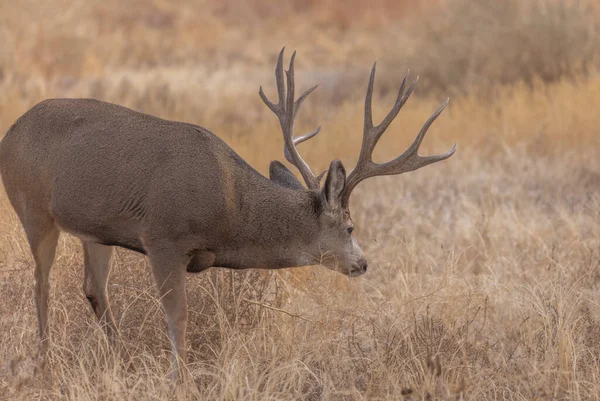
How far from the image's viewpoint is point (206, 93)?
1600 centimetres

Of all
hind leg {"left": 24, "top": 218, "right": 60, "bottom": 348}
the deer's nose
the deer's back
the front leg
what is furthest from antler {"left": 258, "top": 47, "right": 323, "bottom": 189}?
hind leg {"left": 24, "top": 218, "right": 60, "bottom": 348}

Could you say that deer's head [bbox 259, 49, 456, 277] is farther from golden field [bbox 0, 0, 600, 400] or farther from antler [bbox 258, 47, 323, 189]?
golden field [bbox 0, 0, 600, 400]

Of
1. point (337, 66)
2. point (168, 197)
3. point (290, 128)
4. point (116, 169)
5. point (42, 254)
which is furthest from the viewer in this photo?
point (337, 66)

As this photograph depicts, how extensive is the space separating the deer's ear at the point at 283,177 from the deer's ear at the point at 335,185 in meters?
0.31

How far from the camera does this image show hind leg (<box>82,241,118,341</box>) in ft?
18.5

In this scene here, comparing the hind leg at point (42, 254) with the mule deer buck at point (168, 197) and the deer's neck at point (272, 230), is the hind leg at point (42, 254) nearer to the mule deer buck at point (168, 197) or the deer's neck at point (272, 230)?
the mule deer buck at point (168, 197)

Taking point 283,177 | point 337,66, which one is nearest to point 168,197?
point 283,177

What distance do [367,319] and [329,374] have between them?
660mm

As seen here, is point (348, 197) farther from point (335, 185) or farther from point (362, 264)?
point (362, 264)

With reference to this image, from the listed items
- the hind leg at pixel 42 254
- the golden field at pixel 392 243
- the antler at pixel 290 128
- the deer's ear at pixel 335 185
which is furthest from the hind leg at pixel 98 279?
the deer's ear at pixel 335 185

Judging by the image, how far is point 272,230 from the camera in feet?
17.0

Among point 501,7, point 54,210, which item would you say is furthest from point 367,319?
point 501,7

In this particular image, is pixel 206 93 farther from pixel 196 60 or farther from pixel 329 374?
pixel 329 374

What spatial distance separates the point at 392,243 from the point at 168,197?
365 cm
